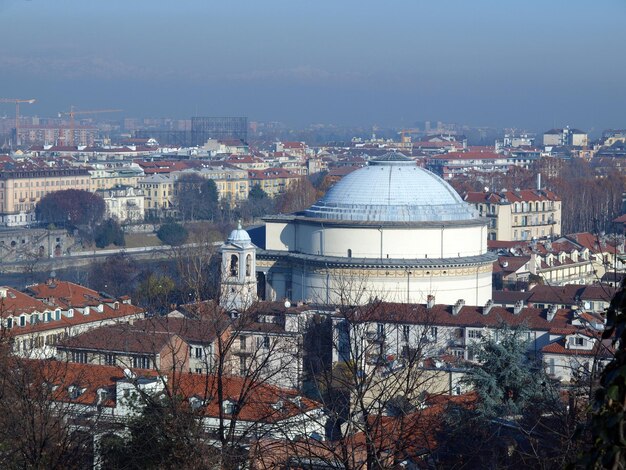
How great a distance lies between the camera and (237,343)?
15.5 m

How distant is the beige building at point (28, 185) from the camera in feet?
157

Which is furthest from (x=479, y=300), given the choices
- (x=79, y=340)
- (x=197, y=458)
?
(x=197, y=458)

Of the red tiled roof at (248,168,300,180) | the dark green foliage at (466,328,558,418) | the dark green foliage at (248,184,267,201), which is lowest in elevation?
the dark green foliage at (248,184,267,201)

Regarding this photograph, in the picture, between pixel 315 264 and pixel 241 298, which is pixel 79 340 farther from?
pixel 315 264

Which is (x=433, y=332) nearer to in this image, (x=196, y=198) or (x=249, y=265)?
(x=249, y=265)

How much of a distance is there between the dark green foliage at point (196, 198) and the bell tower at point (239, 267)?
26.4 m

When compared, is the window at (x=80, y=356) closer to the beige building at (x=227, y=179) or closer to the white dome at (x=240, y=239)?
the white dome at (x=240, y=239)

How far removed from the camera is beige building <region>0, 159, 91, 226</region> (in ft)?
157

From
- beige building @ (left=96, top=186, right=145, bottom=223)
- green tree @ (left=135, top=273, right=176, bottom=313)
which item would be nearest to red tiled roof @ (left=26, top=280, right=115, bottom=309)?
green tree @ (left=135, top=273, right=176, bottom=313)

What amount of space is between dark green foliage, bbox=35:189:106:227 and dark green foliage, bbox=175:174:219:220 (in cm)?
357

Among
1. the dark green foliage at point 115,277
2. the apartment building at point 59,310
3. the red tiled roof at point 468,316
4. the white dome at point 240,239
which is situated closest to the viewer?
the red tiled roof at point 468,316

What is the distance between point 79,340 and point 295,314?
3332 millimetres

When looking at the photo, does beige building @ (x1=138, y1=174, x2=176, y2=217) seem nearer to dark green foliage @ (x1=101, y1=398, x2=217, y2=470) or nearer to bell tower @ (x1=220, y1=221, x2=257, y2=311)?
bell tower @ (x1=220, y1=221, x2=257, y2=311)

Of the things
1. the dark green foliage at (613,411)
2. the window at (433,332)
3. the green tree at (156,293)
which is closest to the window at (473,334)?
the window at (433,332)
